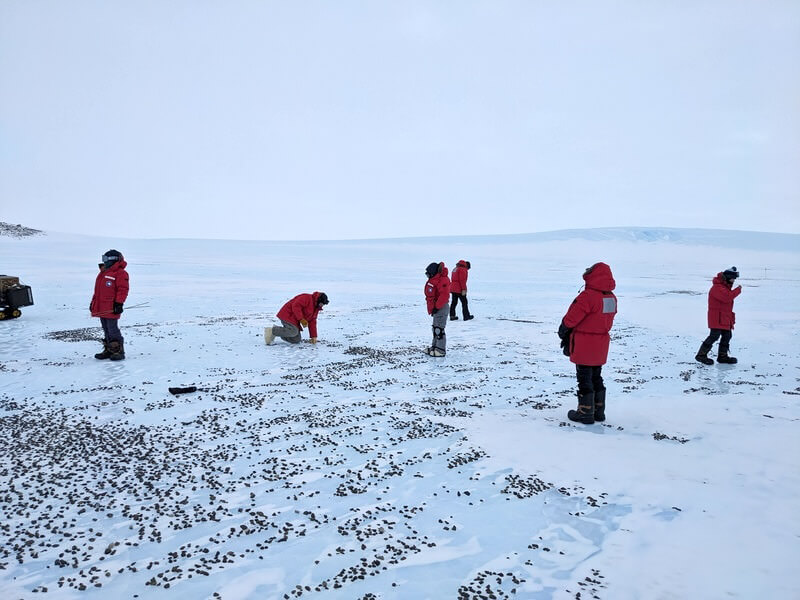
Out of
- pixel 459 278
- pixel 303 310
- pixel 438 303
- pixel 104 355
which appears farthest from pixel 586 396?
pixel 459 278

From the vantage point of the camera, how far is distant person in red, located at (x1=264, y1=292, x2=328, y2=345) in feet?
43.6

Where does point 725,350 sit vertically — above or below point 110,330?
below

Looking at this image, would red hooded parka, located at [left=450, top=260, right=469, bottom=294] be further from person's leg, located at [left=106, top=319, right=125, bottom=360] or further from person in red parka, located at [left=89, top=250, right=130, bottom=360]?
person's leg, located at [left=106, top=319, right=125, bottom=360]

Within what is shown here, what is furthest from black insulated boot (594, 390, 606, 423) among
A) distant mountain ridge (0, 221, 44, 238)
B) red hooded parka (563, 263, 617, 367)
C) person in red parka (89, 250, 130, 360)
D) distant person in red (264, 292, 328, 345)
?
distant mountain ridge (0, 221, 44, 238)

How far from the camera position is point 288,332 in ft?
44.1

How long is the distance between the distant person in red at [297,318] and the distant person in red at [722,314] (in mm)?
8475

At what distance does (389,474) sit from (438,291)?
691cm

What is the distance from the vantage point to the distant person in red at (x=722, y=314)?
37.9 ft

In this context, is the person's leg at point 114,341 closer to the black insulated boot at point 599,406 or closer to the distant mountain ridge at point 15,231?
the black insulated boot at point 599,406

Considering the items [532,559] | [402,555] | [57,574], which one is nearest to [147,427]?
[57,574]

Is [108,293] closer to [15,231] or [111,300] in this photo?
[111,300]

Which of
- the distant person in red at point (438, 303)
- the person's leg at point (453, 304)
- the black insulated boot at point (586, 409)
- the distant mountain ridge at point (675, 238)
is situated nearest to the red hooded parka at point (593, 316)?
the black insulated boot at point (586, 409)

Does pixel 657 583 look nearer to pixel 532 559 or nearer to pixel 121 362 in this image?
pixel 532 559

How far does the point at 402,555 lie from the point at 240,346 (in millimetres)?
9794
